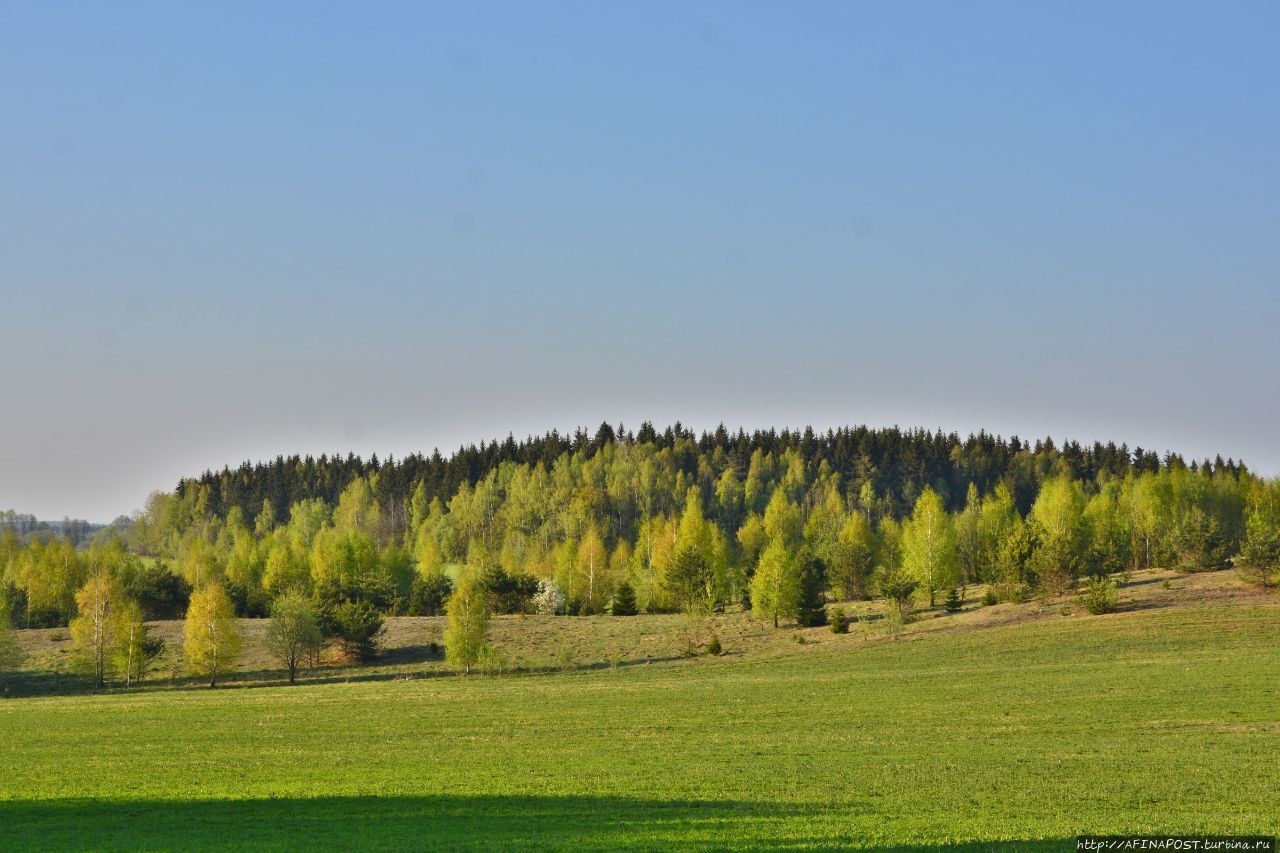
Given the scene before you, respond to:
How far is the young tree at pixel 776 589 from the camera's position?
98062 mm

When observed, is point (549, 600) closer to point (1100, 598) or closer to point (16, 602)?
point (16, 602)

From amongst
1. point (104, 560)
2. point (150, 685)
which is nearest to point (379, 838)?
point (150, 685)

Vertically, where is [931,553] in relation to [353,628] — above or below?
above

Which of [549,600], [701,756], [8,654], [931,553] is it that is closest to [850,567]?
[931,553]

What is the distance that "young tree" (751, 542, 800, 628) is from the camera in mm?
98062

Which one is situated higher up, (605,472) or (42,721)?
(605,472)

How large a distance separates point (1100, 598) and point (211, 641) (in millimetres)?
64396

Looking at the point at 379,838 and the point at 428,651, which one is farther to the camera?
the point at 428,651

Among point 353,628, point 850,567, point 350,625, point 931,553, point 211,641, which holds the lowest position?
point 211,641

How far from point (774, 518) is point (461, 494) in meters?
63.1

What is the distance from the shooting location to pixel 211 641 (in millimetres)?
85188

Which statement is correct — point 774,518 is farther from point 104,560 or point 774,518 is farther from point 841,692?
point 841,692

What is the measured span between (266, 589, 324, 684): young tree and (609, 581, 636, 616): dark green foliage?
3513 cm

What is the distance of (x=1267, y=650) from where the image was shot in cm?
6544
